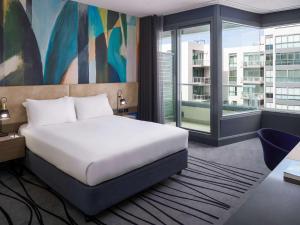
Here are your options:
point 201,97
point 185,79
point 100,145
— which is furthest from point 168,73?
point 100,145

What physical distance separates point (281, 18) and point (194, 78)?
6.59 ft

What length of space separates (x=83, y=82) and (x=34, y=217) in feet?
8.87

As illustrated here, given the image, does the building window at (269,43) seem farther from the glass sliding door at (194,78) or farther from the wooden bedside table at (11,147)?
the wooden bedside table at (11,147)

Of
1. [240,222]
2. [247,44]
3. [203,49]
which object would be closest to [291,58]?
[247,44]

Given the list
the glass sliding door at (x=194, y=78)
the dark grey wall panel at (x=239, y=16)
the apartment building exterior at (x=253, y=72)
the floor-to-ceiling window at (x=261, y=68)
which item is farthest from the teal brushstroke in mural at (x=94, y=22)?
the floor-to-ceiling window at (x=261, y=68)

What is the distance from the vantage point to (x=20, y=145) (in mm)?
3305

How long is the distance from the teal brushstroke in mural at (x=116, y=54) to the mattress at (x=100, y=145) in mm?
1719

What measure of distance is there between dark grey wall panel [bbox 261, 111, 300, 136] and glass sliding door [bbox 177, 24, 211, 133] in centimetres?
135

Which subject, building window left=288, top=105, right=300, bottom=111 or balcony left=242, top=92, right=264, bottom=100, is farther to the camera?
balcony left=242, top=92, right=264, bottom=100

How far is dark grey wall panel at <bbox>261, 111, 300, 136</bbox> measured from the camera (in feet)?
16.2

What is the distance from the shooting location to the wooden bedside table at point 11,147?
3148mm

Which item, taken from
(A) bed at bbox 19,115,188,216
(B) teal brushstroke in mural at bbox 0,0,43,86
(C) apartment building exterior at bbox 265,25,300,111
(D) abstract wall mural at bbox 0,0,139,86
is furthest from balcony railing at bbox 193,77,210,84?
(B) teal brushstroke in mural at bbox 0,0,43,86

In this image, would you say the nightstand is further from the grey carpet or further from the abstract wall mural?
the grey carpet

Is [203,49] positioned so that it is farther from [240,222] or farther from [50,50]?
[240,222]
